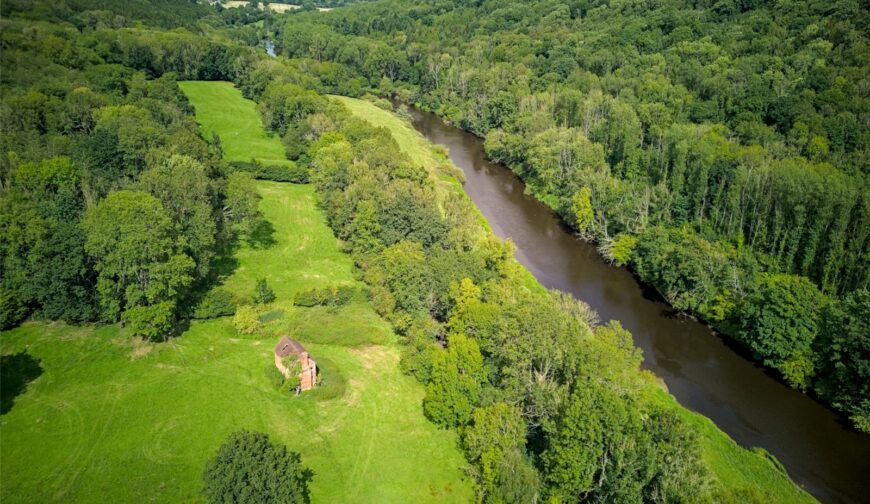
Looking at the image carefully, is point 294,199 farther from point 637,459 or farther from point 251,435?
point 637,459

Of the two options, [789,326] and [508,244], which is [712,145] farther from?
[508,244]

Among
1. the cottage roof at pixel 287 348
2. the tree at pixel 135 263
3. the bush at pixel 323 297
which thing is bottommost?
the bush at pixel 323 297

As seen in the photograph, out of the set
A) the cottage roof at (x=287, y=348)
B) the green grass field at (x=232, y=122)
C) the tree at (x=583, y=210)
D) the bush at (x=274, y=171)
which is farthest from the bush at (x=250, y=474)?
the green grass field at (x=232, y=122)

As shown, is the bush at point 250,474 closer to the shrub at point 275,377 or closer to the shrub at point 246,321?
the shrub at point 275,377

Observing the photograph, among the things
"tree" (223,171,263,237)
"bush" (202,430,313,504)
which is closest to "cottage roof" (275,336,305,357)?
"bush" (202,430,313,504)

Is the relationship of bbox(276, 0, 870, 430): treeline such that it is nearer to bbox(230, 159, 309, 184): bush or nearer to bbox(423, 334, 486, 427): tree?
bbox(423, 334, 486, 427): tree

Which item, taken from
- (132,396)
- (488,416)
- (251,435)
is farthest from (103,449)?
(488,416)

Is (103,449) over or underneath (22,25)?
underneath
